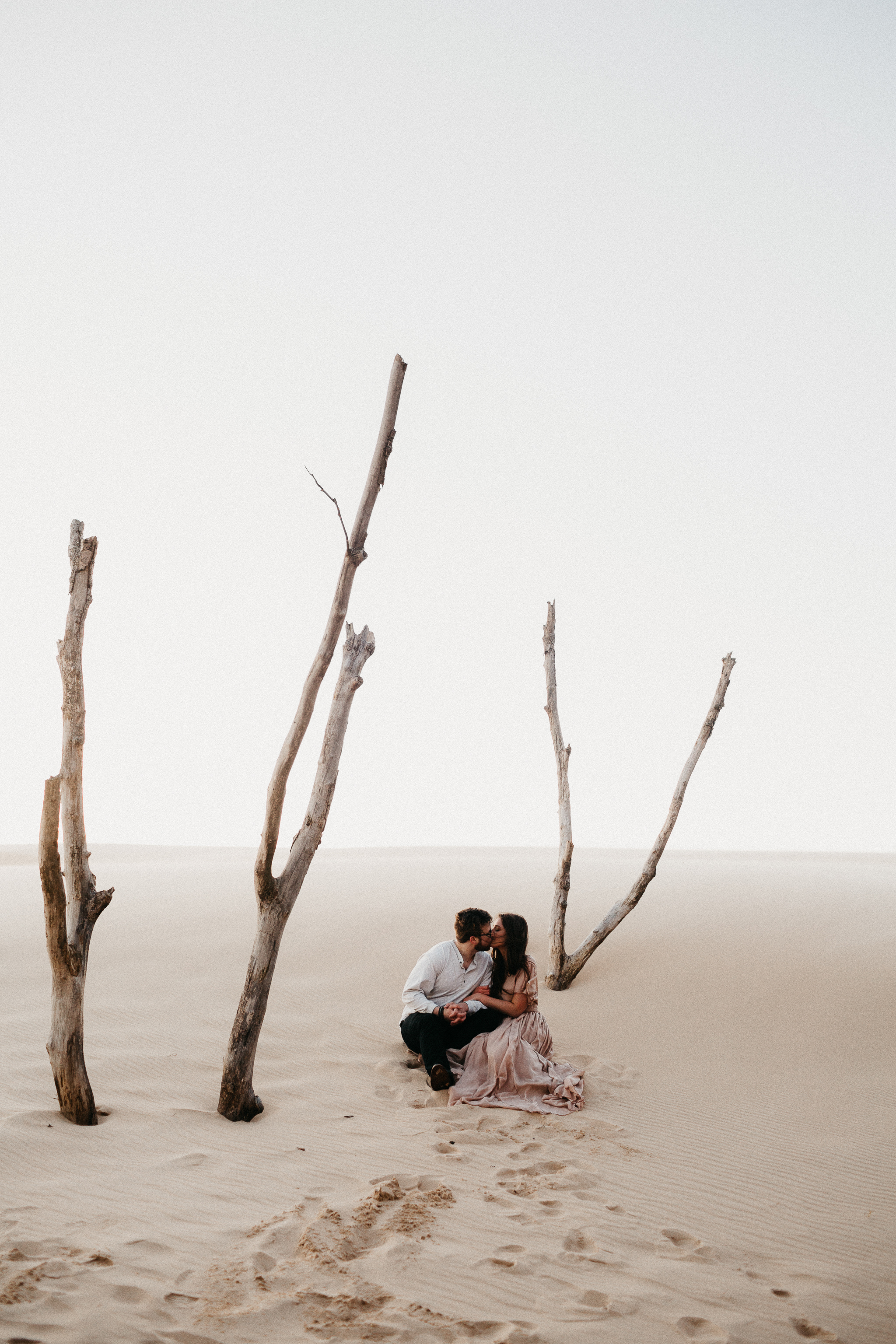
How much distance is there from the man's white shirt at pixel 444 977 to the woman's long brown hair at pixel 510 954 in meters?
0.18

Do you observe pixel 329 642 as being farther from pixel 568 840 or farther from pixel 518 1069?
pixel 568 840

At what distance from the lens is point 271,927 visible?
5176 millimetres

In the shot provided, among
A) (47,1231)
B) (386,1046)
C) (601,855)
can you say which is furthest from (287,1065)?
(601,855)

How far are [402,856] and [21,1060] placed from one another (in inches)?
645

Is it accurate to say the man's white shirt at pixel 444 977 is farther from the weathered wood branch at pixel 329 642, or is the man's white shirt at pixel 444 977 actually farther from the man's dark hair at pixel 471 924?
the weathered wood branch at pixel 329 642

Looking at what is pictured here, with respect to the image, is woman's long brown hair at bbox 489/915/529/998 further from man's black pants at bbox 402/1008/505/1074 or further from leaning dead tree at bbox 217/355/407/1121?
leaning dead tree at bbox 217/355/407/1121

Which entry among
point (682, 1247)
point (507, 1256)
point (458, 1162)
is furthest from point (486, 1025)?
point (507, 1256)

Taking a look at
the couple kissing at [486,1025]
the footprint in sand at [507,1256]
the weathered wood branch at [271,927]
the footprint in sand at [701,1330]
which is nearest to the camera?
the footprint in sand at [701,1330]

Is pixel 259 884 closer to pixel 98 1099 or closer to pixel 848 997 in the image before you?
pixel 98 1099

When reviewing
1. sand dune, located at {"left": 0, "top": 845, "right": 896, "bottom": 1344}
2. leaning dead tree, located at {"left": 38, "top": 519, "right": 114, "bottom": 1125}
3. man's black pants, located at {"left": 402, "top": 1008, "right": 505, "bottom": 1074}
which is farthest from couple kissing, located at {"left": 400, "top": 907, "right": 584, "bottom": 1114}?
leaning dead tree, located at {"left": 38, "top": 519, "right": 114, "bottom": 1125}

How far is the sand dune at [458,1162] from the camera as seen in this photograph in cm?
301

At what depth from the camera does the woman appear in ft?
18.2

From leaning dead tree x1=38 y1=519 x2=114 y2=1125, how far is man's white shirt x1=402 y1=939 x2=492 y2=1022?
2.31 metres

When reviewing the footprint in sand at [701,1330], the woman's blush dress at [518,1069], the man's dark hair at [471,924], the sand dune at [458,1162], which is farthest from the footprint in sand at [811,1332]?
the man's dark hair at [471,924]
